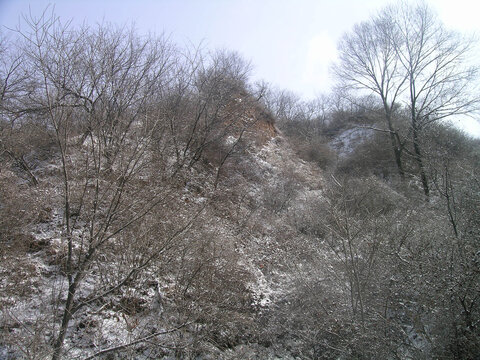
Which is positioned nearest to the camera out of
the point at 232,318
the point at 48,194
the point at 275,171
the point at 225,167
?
the point at 232,318

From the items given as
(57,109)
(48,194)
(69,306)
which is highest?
(57,109)

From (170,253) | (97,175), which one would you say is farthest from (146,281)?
(97,175)

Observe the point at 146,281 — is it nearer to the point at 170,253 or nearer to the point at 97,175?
the point at 170,253

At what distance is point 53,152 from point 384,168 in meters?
15.6

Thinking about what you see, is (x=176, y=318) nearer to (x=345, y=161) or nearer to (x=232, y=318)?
(x=232, y=318)

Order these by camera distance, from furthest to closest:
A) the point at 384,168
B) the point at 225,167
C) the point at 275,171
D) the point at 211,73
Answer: the point at 384,168 < the point at 275,171 < the point at 225,167 < the point at 211,73

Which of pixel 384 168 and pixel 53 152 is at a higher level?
pixel 384 168

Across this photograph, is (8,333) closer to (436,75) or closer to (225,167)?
(225,167)

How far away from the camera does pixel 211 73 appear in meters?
11.7

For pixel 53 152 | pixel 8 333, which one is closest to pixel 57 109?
pixel 8 333

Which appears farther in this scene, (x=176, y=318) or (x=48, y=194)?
(x=48, y=194)

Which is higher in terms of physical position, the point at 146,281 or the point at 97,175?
the point at 97,175

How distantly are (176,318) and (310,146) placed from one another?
15309 mm

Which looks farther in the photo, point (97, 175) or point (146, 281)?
point (146, 281)
